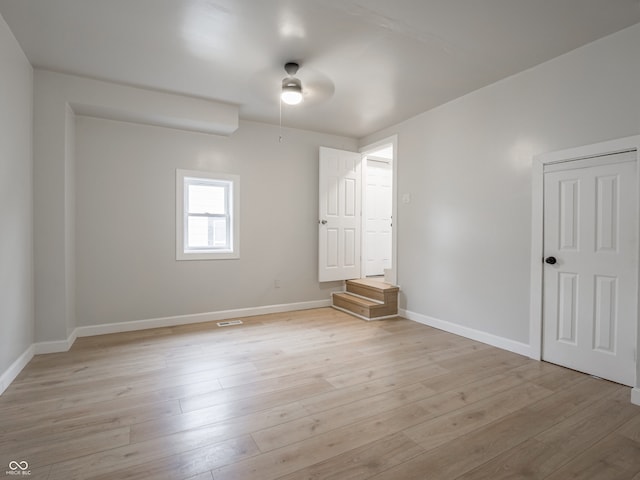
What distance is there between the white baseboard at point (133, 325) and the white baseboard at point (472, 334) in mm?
1497

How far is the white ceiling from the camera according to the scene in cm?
233

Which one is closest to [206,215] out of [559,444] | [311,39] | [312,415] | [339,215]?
[339,215]

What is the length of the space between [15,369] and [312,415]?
2484mm

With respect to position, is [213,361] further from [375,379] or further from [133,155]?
[133,155]

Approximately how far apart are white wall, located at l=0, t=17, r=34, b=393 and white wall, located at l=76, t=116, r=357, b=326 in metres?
0.72

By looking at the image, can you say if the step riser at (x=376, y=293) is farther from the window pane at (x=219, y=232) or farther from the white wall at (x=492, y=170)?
the window pane at (x=219, y=232)

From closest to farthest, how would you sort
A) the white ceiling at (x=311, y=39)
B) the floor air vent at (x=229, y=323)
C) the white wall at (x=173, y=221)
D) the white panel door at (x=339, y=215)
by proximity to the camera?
the white ceiling at (x=311, y=39) < the white wall at (x=173, y=221) < the floor air vent at (x=229, y=323) < the white panel door at (x=339, y=215)

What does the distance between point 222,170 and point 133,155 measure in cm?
106

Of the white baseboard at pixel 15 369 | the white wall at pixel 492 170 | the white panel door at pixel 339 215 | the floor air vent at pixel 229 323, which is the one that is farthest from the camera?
the white panel door at pixel 339 215

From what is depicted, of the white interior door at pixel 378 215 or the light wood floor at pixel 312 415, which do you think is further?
the white interior door at pixel 378 215

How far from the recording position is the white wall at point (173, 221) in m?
3.85

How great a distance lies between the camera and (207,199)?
455 centimetres

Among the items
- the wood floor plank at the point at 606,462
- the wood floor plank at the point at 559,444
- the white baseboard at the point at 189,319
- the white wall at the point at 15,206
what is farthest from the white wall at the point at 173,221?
the wood floor plank at the point at 606,462

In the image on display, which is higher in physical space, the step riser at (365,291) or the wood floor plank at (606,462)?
the step riser at (365,291)
